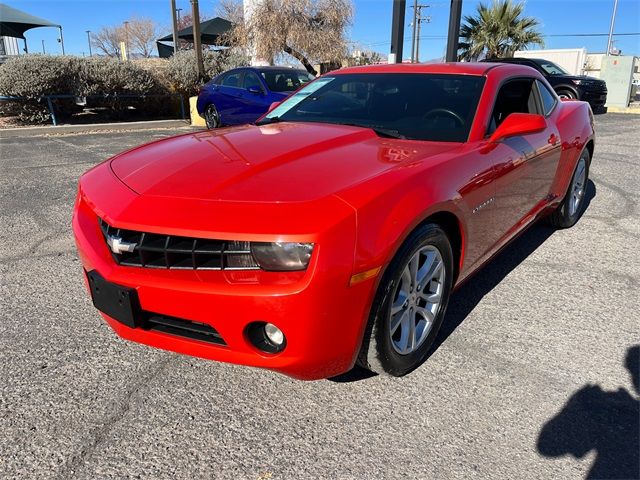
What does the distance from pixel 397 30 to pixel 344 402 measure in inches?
554

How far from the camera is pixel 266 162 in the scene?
7.95ft

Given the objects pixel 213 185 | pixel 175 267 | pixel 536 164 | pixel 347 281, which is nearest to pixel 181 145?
pixel 213 185

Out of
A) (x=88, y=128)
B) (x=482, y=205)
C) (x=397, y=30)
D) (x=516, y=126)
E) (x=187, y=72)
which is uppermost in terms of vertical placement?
(x=397, y=30)

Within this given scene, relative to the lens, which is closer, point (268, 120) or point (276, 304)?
point (276, 304)

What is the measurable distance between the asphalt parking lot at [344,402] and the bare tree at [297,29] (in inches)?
709

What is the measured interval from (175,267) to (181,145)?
109 cm

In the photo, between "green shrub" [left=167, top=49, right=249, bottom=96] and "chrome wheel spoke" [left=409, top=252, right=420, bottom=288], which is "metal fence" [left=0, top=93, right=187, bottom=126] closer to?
"green shrub" [left=167, top=49, right=249, bottom=96]

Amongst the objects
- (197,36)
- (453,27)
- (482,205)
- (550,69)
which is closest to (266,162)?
(482,205)

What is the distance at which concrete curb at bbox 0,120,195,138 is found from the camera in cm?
1151

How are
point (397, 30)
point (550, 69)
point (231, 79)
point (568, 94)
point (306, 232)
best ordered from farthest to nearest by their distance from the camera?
point (550, 69) → point (568, 94) → point (397, 30) → point (231, 79) → point (306, 232)

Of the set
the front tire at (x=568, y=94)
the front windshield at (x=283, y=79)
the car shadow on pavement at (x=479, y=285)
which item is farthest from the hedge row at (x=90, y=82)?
the car shadow on pavement at (x=479, y=285)

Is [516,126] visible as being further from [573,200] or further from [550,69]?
[550,69]

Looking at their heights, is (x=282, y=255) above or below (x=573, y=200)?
above

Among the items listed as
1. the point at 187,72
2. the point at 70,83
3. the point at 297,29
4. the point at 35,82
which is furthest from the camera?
the point at 297,29
